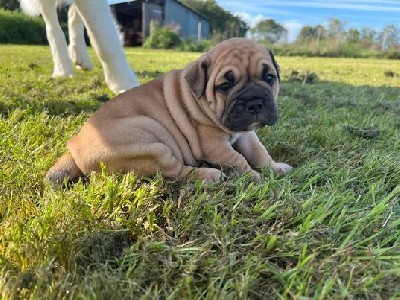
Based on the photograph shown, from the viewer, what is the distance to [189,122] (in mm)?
2770

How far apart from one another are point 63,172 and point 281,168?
1252mm

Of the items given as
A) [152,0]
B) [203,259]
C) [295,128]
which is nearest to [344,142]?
[295,128]

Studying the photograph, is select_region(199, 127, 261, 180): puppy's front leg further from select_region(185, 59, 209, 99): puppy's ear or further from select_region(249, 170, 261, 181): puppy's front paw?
select_region(185, 59, 209, 99): puppy's ear

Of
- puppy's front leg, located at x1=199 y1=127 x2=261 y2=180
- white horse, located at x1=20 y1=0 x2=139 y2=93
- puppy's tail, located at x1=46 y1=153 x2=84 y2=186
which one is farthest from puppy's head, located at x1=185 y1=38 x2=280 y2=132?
white horse, located at x1=20 y1=0 x2=139 y2=93

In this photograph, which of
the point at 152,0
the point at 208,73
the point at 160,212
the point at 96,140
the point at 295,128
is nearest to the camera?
the point at 160,212

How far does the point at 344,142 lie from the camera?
3.40m

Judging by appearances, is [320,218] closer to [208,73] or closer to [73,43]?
[208,73]

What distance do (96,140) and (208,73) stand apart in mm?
746

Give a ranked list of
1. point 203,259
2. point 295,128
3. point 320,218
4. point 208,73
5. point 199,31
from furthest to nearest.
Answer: point 199,31
point 295,128
point 208,73
point 320,218
point 203,259

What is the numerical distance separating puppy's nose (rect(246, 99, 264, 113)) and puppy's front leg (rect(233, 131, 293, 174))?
40 centimetres

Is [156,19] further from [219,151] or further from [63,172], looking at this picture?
[63,172]

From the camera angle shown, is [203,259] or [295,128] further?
[295,128]

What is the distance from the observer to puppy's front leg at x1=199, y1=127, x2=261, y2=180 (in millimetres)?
2698

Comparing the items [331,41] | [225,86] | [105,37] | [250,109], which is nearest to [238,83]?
[225,86]
